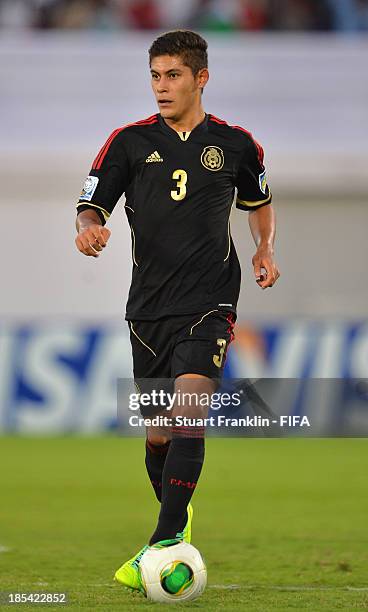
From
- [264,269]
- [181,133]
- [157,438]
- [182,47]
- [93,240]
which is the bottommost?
[157,438]

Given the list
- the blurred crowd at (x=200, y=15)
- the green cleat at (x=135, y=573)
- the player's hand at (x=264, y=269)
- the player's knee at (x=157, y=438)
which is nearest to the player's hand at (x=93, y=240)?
the player's hand at (x=264, y=269)

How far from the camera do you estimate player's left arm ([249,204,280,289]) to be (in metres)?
5.12

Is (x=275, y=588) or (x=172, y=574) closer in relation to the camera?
(x=172, y=574)

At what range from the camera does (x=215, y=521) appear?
25.8 feet

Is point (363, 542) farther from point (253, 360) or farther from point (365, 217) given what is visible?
point (365, 217)

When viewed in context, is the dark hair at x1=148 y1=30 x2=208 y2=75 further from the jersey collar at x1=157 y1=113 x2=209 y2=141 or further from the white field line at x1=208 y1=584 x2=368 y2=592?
the white field line at x1=208 y1=584 x2=368 y2=592

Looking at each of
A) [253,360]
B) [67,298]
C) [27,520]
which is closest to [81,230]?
[27,520]

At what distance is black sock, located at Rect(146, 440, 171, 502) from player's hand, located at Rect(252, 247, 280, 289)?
2.44ft

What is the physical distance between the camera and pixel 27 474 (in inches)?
412

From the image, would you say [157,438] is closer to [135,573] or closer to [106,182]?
[135,573]

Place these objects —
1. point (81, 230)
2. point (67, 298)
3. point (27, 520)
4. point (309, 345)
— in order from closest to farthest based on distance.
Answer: point (81, 230) < point (27, 520) < point (309, 345) < point (67, 298)

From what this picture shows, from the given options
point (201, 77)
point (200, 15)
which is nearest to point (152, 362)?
point (201, 77)

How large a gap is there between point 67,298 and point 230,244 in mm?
10651

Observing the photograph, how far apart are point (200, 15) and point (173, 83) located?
38.9 ft
